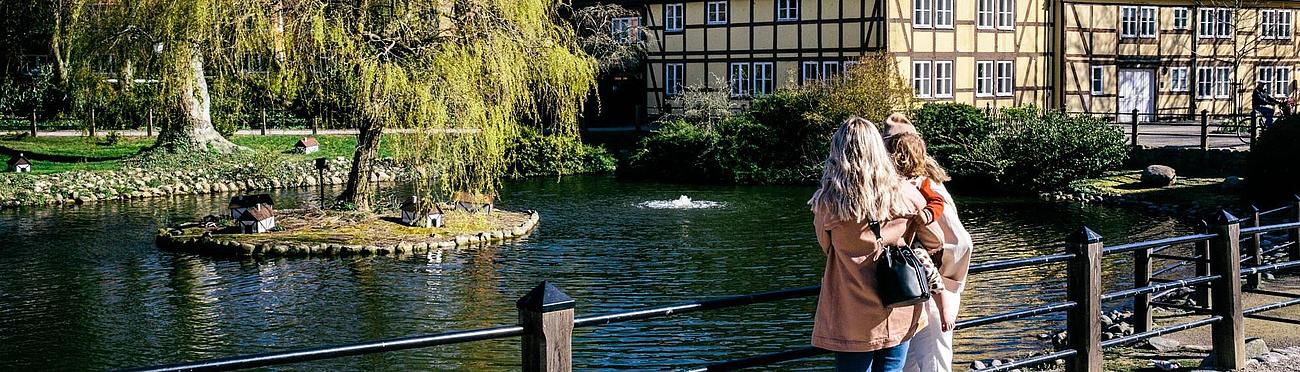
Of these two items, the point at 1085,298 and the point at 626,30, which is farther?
the point at 626,30

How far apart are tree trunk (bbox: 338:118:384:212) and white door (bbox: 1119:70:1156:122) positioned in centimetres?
2605

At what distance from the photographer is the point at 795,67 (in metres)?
36.8

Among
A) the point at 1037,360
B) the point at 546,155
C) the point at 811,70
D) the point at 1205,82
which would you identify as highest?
the point at 811,70

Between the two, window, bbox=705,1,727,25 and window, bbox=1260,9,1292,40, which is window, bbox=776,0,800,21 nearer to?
window, bbox=705,1,727,25

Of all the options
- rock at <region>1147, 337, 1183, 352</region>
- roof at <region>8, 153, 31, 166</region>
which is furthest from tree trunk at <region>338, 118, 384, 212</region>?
rock at <region>1147, 337, 1183, 352</region>

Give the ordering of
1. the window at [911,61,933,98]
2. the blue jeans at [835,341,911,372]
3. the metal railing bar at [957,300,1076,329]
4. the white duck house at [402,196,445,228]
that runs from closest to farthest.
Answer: the blue jeans at [835,341,911,372]
the metal railing bar at [957,300,1076,329]
the white duck house at [402,196,445,228]
the window at [911,61,933,98]

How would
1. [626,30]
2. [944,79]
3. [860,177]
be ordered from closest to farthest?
[860,177]
[944,79]
[626,30]

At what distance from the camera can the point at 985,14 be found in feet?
121

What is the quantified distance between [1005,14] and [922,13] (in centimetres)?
337

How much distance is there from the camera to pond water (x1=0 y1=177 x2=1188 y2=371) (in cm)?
1255

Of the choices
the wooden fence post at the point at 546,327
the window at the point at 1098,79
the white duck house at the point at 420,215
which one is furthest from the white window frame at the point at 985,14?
the wooden fence post at the point at 546,327

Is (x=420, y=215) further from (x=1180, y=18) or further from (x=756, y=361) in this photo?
(x=1180, y=18)

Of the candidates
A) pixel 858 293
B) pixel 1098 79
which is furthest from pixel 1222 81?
pixel 858 293

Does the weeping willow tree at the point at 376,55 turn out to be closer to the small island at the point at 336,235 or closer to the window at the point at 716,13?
the small island at the point at 336,235
